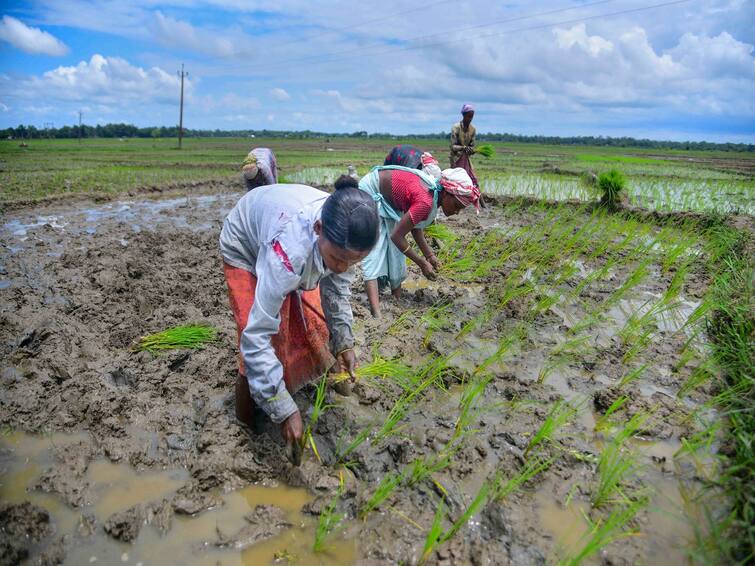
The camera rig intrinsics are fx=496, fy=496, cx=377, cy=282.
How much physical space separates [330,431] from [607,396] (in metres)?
1.47

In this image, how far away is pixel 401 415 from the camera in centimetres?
238

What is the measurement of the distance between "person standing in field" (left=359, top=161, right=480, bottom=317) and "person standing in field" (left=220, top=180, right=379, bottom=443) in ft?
2.81

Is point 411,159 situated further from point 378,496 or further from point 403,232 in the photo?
point 378,496

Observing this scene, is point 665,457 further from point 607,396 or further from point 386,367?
point 386,367

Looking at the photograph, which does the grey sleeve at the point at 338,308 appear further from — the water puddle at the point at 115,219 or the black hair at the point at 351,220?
the water puddle at the point at 115,219

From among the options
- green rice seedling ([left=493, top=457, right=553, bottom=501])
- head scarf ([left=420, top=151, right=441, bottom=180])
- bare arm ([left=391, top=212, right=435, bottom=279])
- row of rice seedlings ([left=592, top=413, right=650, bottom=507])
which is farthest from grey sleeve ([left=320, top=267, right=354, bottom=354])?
head scarf ([left=420, top=151, right=441, bottom=180])

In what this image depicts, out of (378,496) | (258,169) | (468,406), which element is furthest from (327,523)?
(258,169)

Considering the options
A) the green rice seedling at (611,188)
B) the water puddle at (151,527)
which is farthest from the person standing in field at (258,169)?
the green rice seedling at (611,188)

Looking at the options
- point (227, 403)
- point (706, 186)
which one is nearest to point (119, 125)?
point (706, 186)

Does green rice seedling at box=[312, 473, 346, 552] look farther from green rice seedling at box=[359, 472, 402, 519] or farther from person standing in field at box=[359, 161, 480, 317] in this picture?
person standing in field at box=[359, 161, 480, 317]

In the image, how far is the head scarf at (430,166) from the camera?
11.4 ft

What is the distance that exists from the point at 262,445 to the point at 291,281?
91 cm

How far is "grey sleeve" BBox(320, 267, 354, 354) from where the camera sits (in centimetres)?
230

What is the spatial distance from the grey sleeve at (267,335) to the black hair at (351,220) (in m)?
0.23
